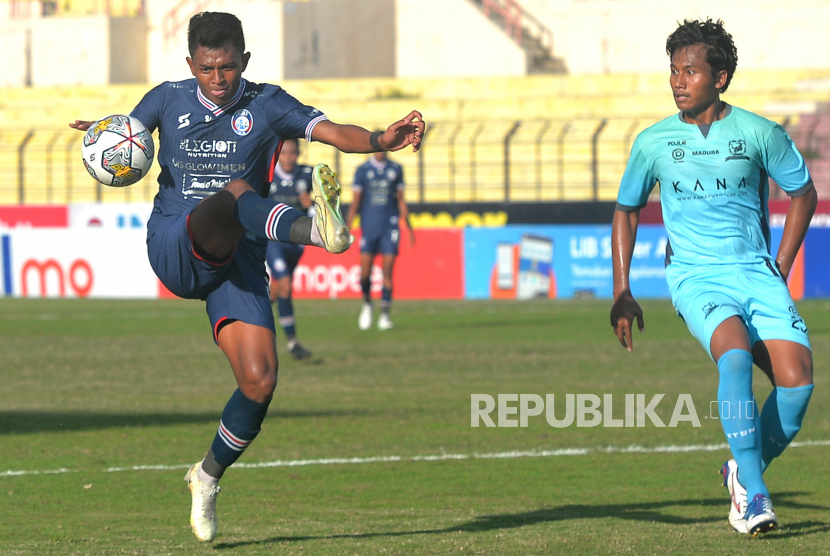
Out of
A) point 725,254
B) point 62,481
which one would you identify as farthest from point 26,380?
point 725,254

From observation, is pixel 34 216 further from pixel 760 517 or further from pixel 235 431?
pixel 760 517

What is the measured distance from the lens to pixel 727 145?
17.0 feet

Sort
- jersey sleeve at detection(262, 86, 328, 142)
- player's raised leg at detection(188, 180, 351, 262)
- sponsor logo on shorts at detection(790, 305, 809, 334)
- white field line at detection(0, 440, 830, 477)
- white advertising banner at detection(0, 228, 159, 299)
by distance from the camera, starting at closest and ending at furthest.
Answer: player's raised leg at detection(188, 180, 351, 262) < sponsor logo on shorts at detection(790, 305, 809, 334) < jersey sleeve at detection(262, 86, 328, 142) < white field line at detection(0, 440, 830, 477) < white advertising banner at detection(0, 228, 159, 299)

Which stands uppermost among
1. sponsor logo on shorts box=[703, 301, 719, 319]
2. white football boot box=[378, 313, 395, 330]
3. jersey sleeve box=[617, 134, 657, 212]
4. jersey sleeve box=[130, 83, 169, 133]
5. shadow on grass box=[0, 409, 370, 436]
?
jersey sleeve box=[130, 83, 169, 133]

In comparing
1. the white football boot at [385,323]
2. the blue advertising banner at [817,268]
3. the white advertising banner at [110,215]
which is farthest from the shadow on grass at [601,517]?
the white advertising banner at [110,215]

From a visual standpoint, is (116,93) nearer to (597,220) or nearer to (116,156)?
(597,220)

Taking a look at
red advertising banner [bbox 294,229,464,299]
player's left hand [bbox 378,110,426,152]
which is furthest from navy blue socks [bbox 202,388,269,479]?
red advertising banner [bbox 294,229,464,299]

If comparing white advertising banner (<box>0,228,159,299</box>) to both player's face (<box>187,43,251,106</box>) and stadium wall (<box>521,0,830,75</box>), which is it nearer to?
stadium wall (<box>521,0,830,75</box>)

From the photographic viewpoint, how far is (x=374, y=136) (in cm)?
517

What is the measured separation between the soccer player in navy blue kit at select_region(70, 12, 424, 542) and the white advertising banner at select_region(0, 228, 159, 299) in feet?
54.0

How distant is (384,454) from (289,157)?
5.87 m

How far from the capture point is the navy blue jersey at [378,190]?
1573 centimetres

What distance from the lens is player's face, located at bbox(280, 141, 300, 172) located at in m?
12.8

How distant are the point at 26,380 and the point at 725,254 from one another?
759cm
